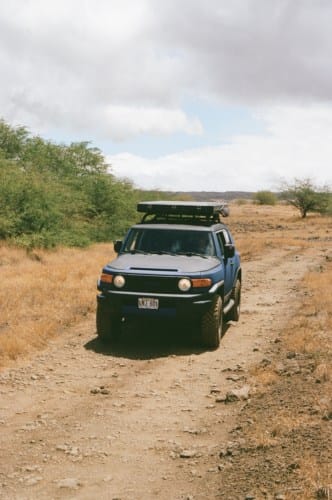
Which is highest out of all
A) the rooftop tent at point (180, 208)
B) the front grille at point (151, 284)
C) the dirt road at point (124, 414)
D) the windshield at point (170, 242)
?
the rooftop tent at point (180, 208)

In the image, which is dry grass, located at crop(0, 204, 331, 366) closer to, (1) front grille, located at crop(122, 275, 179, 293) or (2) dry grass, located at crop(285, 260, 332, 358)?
(2) dry grass, located at crop(285, 260, 332, 358)

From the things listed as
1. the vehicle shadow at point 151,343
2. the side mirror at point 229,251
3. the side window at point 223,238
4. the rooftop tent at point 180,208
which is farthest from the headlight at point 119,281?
the side window at point 223,238

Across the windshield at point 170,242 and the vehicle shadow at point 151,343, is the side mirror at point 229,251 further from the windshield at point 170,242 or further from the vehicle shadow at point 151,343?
the vehicle shadow at point 151,343

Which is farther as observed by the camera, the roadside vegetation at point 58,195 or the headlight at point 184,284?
the roadside vegetation at point 58,195

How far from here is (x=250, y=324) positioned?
10.1 metres

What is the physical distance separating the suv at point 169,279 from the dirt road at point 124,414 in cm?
55

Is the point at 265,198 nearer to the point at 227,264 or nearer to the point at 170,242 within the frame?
the point at 227,264

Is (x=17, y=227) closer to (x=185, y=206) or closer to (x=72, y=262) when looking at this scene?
(x=72, y=262)

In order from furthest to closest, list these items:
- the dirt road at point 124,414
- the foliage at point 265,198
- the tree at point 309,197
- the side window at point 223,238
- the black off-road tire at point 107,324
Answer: the foliage at point 265,198 < the tree at point 309,197 < the side window at point 223,238 < the black off-road tire at point 107,324 < the dirt road at point 124,414

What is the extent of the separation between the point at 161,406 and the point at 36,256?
1458cm

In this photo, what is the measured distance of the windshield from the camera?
883 centimetres

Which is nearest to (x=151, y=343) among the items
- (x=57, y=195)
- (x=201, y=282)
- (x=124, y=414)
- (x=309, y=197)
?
(x=201, y=282)

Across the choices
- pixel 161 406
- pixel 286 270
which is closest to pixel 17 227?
pixel 286 270

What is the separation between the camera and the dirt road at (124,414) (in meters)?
4.30
